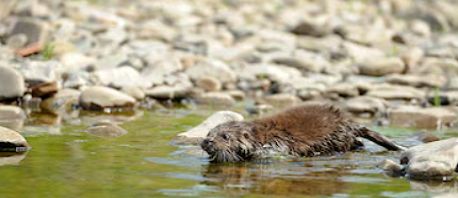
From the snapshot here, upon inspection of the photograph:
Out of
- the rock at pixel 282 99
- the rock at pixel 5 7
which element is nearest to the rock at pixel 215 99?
the rock at pixel 282 99

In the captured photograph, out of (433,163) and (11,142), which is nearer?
(433,163)

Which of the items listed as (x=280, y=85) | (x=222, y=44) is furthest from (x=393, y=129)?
(x=222, y=44)

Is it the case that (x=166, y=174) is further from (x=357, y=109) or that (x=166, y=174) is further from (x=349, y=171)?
(x=357, y=109)

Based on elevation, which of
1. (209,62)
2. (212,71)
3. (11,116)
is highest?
(209,62)

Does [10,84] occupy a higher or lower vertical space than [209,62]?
lower

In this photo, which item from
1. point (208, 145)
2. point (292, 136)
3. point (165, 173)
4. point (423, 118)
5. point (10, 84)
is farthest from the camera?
point (423, 118)

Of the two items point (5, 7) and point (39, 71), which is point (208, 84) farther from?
point (5, 7)

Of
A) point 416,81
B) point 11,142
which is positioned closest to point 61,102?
point 11,142

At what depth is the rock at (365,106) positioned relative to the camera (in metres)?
11.6

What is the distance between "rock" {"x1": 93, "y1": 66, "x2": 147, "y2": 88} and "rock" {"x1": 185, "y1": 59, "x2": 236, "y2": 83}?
3.78 feet

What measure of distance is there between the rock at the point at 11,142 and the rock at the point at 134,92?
4112 mm

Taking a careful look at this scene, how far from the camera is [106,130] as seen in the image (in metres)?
8.87

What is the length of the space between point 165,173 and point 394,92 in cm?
647

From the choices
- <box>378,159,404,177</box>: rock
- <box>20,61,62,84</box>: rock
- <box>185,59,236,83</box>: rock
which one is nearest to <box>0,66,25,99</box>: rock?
<box>20,61,62,84</box>: rock
